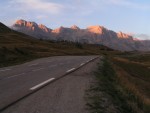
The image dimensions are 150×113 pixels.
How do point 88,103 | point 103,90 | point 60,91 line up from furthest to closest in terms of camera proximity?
point 103,90 < point 60,91 < point 88,103

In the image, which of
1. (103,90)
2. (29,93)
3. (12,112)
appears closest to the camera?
(12,112)

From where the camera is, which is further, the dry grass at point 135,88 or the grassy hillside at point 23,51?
the grassy hillside at point 23,51

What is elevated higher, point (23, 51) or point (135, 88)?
point (135, 88)

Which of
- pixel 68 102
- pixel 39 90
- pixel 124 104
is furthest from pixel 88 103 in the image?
pixel 39 90

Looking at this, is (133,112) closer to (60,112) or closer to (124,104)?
(124,104)

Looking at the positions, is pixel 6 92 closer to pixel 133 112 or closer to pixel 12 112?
pixel 12 112

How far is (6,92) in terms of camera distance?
42.0 ft

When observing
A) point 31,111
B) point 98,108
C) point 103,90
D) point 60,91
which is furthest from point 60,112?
point 103,90

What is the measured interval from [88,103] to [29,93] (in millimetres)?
2708

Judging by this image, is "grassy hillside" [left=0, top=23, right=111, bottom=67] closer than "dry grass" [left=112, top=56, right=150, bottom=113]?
No

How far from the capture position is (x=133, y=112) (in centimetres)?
1027

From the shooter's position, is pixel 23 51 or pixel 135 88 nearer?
pixel 135 88

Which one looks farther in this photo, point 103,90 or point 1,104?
point 103,90

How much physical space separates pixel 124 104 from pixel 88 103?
1375mm
